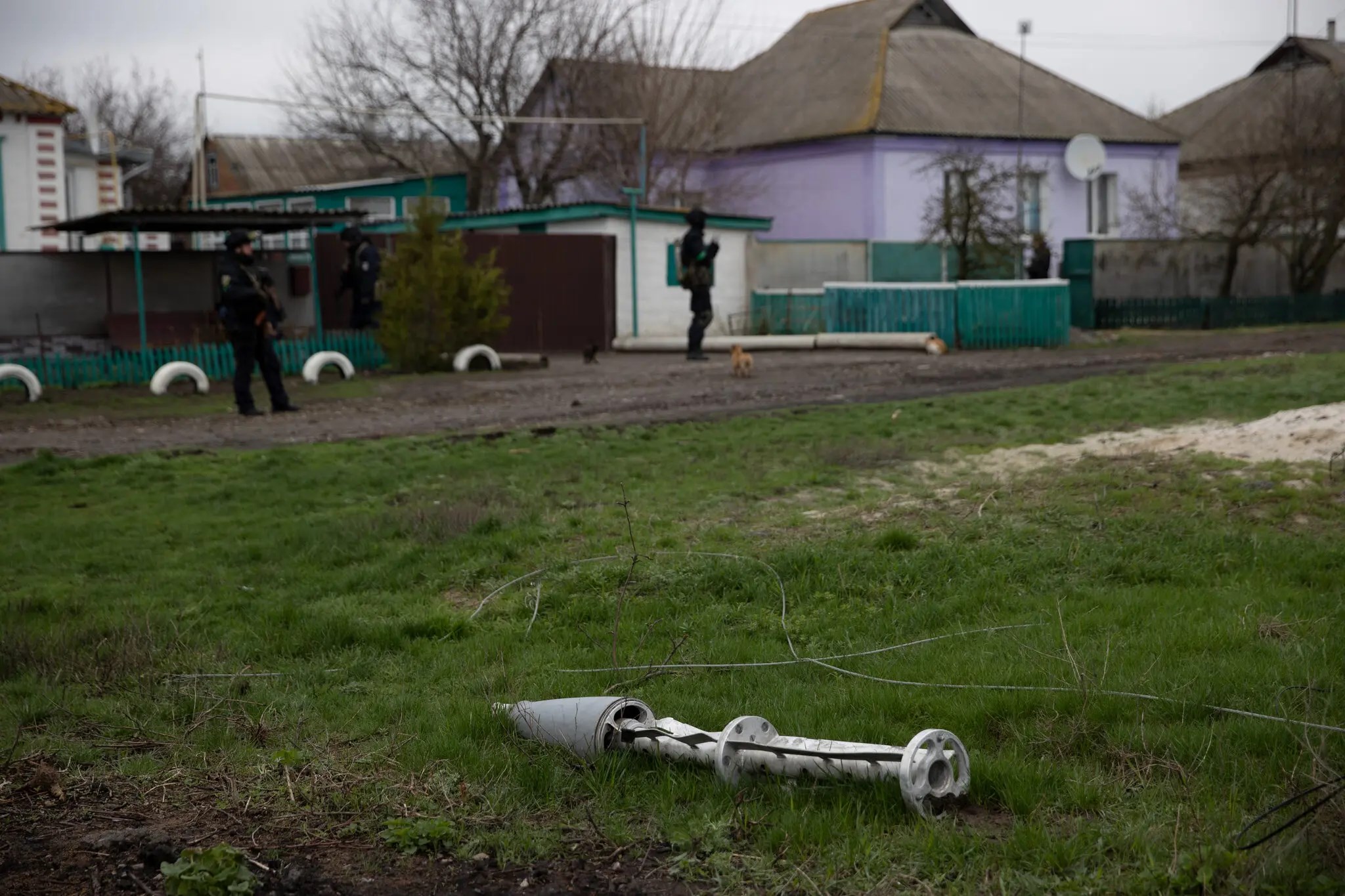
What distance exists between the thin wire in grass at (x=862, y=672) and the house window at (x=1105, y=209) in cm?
3425

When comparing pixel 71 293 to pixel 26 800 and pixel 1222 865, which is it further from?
pixel 1222 865

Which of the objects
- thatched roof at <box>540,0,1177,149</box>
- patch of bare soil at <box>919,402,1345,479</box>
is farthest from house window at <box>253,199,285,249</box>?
patch of bare soil at <box>919,402,1345,479</box>

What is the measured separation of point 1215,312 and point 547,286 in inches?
601

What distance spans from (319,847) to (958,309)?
20.5 m

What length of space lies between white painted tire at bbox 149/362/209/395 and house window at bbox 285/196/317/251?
924cm

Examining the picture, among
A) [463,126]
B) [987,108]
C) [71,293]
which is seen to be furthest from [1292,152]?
[71,293]

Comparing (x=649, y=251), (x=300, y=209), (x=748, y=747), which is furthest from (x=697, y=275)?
(x=748, y=747)

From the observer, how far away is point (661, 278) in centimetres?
2623

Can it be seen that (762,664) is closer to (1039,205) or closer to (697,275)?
(697,275)

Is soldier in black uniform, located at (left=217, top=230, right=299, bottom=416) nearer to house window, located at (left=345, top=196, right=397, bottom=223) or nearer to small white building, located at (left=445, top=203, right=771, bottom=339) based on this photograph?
small white building, located at (left=445, top=203, right=771, bottom=339)

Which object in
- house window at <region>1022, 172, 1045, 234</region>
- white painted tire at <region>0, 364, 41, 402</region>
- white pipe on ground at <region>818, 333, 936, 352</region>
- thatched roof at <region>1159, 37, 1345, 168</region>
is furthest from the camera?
thatched roof at <region>1159, 37, 1345, 168</region>

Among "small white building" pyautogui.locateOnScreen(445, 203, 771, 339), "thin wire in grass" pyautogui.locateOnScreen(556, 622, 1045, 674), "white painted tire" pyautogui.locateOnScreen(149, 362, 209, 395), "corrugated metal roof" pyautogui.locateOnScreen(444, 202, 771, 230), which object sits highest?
"corrugated metal roof" pyautogui.locateOnScreen(444, 202, 771, 230)

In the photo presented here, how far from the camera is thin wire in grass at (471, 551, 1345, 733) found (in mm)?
4457

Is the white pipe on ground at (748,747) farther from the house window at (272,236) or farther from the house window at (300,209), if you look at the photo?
the house window at (300,209)
